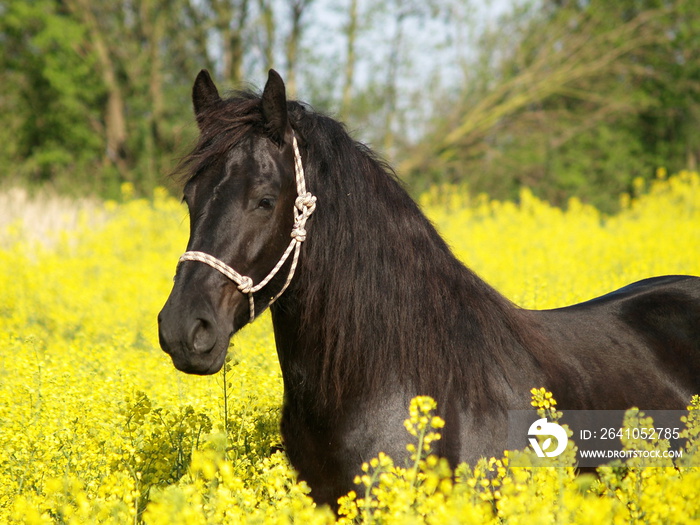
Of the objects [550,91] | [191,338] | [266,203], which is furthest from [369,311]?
[550,91]

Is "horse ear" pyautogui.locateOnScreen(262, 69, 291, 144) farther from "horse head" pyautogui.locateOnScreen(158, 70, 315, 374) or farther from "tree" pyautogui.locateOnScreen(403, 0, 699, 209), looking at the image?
"tree" pyautogui.locateOnScreen(403, 0, 699, 209)

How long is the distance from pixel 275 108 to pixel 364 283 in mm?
705

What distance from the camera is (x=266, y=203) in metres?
2.44

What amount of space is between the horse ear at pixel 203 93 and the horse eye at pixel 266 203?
21.8 inches

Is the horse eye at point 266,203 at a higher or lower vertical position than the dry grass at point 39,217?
lower

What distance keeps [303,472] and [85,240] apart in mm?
9722

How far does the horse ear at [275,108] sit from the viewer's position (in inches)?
96.2

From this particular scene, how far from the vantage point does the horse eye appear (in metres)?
2.43

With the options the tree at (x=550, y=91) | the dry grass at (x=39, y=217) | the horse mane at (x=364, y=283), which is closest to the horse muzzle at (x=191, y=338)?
the horse mane at (x=364, y=283)

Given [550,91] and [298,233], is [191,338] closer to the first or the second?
[298,233]

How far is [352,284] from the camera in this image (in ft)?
8.39

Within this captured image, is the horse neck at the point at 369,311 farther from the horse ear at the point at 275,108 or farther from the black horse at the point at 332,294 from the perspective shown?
the horse ear at the point at 275,108

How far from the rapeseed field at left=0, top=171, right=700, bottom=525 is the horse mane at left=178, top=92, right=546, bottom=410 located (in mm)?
222

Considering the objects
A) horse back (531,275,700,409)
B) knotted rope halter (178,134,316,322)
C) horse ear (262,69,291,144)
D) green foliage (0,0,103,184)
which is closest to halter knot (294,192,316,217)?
knotted rope halter (178,134,316,322)
